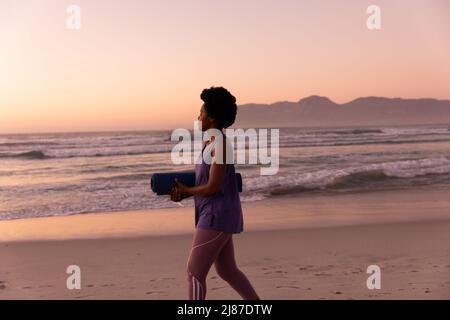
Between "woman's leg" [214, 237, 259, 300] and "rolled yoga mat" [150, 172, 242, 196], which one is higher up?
"rolled yoga mat" [150, 172, 242, 196]

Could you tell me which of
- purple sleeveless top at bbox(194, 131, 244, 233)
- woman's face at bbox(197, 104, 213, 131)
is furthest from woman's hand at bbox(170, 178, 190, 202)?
woman's face at bbox(197, 104, 213, 131)

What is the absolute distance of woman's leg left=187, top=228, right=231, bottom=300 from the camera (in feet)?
11.2

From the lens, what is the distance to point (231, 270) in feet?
11.8

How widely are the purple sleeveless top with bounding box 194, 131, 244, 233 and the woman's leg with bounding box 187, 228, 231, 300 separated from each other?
0.05 metres

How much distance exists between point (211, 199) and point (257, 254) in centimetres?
366

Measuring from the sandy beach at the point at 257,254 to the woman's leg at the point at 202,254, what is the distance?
173cm

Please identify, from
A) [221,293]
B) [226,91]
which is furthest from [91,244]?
[226,91]

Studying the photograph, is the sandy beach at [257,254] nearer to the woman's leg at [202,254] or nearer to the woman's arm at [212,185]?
the woman's leg at [202,254]

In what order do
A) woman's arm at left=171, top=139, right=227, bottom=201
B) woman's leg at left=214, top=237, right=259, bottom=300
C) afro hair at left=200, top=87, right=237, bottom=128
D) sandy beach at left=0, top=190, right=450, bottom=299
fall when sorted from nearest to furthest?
1. woman's arm at left=171, top=139, right=227, bottom=201
2. afro hair at left=200, top=87, right=237, bottom=128
3. woman's leg at left=214, top=237, right=259, bottom=300
4. sandy beach at left=0, top=190, right=450, bottom=299

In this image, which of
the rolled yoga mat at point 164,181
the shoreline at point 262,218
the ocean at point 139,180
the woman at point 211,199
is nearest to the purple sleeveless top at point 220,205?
the woman at point 211,199

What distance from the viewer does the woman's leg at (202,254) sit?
3414 mm

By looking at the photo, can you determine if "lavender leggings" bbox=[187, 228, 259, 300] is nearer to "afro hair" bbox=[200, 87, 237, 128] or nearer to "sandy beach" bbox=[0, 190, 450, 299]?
"afro hair" bbox=[200, 87, 237, 128]

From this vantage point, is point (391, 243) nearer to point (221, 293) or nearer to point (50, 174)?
point (221, 293)

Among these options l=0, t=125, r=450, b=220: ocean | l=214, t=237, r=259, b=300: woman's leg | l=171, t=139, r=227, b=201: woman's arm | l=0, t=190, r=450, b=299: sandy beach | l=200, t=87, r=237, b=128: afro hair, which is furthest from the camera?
l=0, t=125, r=450, b=220: ocean
